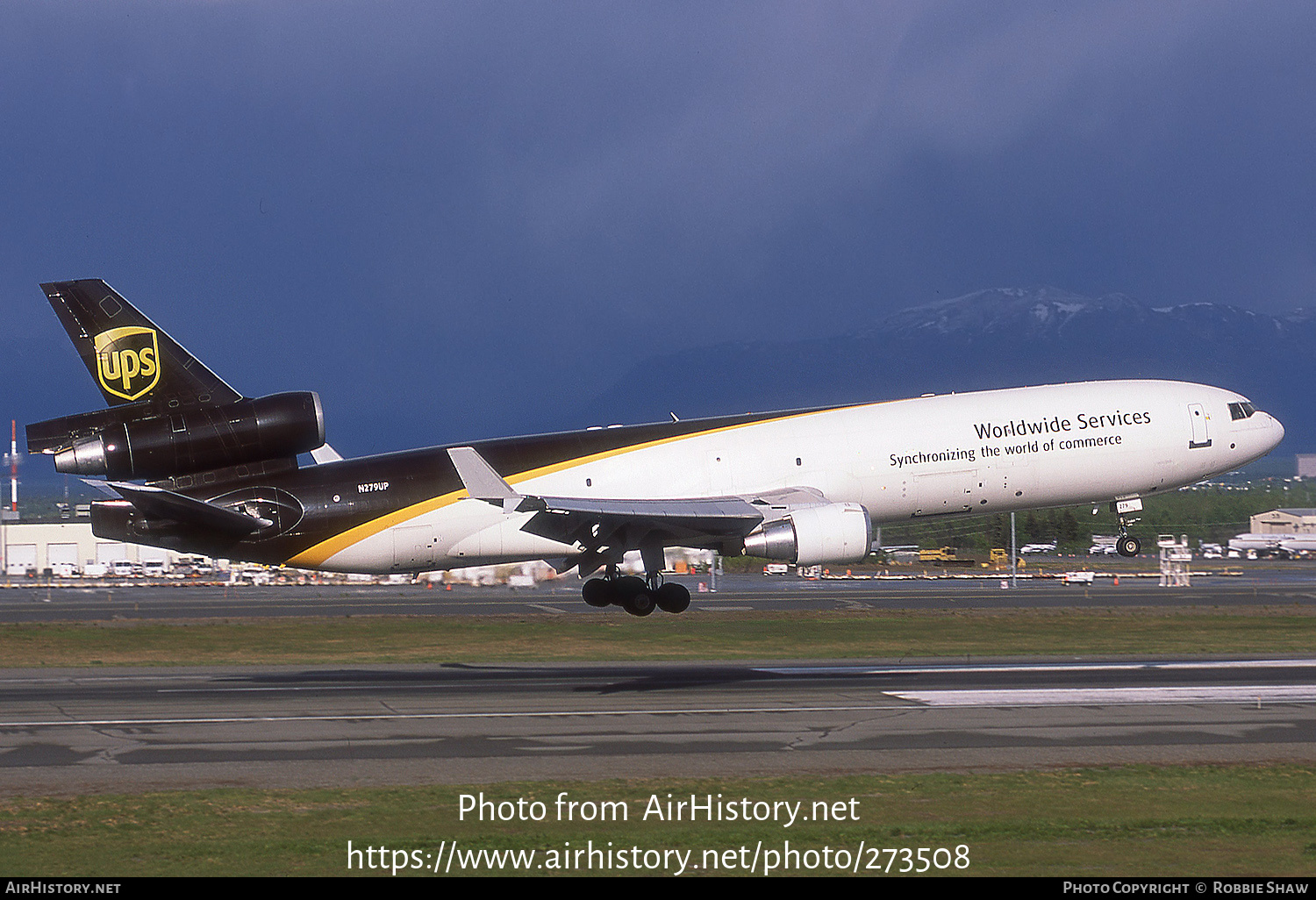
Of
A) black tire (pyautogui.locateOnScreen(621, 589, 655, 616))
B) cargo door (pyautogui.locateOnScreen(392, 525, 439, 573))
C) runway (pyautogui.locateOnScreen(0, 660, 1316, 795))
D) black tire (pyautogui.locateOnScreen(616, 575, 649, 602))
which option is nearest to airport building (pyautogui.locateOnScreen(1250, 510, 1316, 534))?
runway (pyautogui.locateOnScreen(0, 660, 1316, 795))

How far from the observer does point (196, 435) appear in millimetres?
36750

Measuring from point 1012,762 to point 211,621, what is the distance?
183 ft

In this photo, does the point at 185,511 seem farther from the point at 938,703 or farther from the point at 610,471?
the point at 938,703

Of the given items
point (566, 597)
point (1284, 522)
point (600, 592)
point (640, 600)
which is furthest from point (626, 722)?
point (1284, 522)

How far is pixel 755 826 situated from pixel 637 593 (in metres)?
16.6

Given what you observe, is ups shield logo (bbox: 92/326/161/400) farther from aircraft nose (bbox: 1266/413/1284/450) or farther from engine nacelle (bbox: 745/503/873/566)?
aircraft nose (bbox: 1266/413/1284/450)

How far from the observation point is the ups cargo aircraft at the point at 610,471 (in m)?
36.1

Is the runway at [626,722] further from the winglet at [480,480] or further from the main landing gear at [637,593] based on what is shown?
the winglet at [480,480]

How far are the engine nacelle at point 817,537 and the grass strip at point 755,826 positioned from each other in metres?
9.28

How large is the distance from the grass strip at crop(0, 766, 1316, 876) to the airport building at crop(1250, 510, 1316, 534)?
480 ft

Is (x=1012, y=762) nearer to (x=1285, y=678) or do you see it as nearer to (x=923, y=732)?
(x=923, y=732)

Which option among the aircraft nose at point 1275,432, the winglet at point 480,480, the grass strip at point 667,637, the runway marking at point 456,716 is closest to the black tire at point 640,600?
the runway marking at point 456,716
